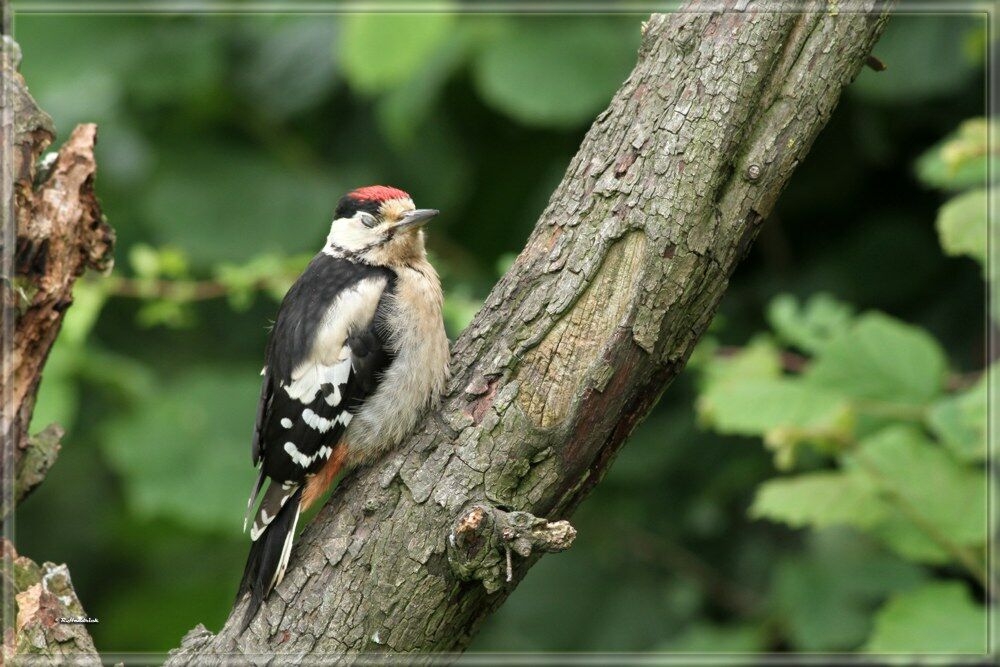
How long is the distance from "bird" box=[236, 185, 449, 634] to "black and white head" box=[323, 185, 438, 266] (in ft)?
0.38

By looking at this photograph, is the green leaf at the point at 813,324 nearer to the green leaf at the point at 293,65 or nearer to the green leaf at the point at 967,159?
the green leaf at the point at 967,159

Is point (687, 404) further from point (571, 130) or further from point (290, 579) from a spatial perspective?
point (290, 579)

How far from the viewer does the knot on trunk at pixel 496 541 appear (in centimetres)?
229

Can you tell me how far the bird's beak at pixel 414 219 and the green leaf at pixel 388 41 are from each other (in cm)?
74

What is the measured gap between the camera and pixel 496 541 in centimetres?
236

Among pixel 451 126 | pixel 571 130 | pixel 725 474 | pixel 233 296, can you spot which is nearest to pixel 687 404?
pixel 725 474

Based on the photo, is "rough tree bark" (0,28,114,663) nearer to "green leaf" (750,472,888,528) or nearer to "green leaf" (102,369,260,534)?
"green leaf" (102,369,260,534)

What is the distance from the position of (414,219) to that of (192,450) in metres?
1.63

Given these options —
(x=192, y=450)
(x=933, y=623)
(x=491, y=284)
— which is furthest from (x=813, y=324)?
(x=192, y=450)

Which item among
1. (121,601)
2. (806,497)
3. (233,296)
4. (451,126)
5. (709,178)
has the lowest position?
(121,601)

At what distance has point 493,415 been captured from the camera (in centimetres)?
256

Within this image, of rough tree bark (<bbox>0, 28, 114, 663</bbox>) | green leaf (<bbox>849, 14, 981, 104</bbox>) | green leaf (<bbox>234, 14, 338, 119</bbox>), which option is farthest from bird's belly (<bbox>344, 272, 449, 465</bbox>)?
green leaf (<bbox>849, 14, 981, 104</bbox>)

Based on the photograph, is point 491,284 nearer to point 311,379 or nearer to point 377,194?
point 377,194

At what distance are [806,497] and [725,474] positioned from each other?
121 cm
